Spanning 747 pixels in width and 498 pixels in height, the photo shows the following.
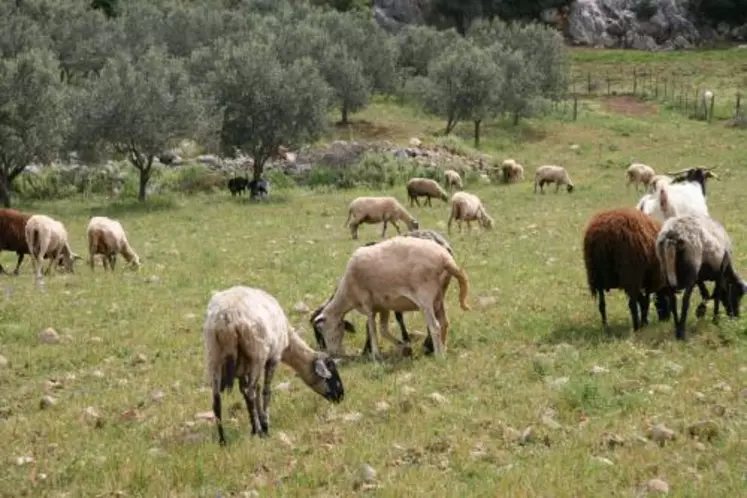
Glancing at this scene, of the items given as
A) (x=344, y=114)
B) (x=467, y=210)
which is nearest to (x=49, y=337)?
(x=467, y=210)

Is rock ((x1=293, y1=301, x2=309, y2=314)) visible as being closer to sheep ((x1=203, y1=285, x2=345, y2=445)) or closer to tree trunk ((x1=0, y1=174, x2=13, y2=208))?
sheep ((x1=203, y1=285, x2=345, y2=445))

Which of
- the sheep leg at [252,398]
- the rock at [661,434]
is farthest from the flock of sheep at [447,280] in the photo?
the rock at [661,434]

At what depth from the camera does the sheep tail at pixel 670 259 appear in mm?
11984

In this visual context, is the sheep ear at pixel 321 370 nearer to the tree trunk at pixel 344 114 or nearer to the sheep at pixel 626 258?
the sheep at pixel 626 258

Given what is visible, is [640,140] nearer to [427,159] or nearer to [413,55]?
[427,159]

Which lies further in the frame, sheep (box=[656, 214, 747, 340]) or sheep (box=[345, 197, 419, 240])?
sheep (box=[345, 197, 419, 240])

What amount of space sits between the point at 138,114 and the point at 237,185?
6238 millimetres

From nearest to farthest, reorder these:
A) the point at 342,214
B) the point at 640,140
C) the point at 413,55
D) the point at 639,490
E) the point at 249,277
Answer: the point at 639,490
the point at 249,277
the point at 342,214
the point at 640,140
the point at 413,55

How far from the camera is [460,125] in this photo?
66.1 meters

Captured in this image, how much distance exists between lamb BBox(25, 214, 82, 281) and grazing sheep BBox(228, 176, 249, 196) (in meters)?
20.8

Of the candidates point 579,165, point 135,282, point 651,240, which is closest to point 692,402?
point 651,240

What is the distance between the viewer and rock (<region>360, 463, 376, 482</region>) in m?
7.55

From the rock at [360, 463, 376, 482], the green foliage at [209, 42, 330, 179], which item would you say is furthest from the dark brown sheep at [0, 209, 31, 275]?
the green foliage at [209, 42, 330, 179]

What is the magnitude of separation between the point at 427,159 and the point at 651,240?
1465 inches
